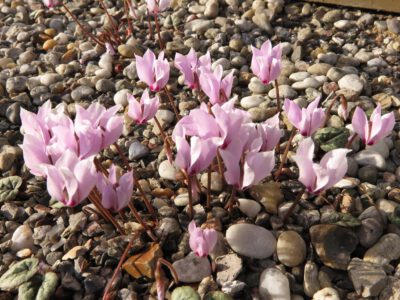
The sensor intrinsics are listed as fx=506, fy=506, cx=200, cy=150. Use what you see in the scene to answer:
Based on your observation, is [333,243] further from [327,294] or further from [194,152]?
[194,152]

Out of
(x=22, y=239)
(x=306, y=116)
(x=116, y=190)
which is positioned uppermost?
(x=306, y=116)

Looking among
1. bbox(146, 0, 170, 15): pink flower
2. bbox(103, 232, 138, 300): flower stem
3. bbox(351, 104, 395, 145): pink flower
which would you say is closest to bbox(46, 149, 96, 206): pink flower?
bbox(103, 232, 138, 300): flower stem

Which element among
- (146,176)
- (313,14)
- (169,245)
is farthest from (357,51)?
(169,245)

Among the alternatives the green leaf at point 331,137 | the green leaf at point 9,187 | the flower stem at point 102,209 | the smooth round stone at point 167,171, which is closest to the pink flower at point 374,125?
the green leaf at point 331,137

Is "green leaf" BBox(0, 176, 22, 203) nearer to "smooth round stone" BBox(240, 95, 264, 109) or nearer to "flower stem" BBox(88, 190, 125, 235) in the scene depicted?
"flower stem" BBox(88, 190, 125, 235)

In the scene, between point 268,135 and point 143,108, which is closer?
point 268,135

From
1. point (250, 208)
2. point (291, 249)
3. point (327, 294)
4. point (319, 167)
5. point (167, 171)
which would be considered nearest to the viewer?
point (319, 167)

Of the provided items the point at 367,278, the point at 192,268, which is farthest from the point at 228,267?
the point at 367,278
